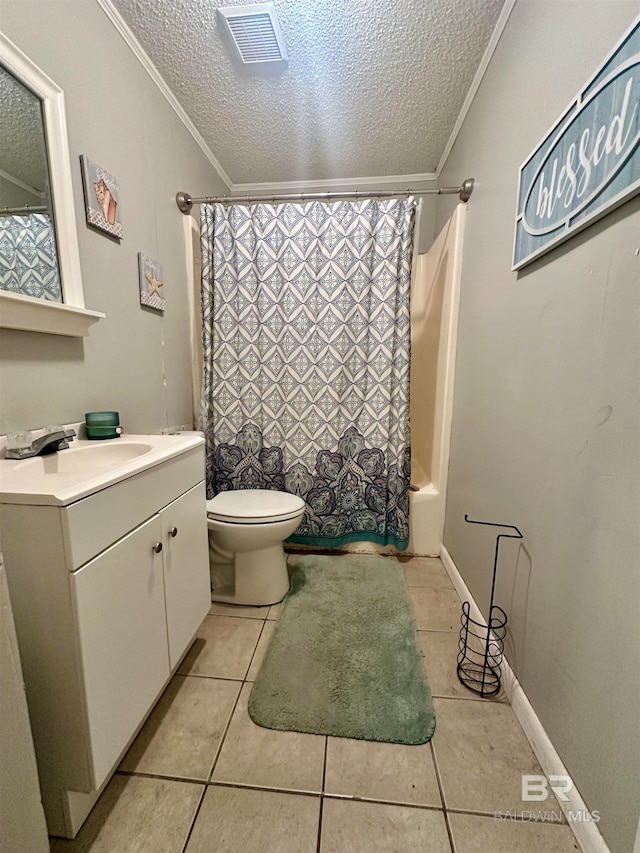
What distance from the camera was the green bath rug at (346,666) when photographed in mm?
980

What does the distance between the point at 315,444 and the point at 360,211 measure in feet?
3.82

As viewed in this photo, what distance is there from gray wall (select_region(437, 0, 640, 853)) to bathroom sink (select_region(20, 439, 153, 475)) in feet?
3.71

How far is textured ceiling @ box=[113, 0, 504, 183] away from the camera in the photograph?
→ 120cm

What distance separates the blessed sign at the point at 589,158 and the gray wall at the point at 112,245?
1.39m

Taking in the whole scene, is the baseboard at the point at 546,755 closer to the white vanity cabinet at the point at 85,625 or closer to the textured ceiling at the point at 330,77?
the white vanity cabinet at the point at 85,625

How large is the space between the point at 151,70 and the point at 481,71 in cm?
136

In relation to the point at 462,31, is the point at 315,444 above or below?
below

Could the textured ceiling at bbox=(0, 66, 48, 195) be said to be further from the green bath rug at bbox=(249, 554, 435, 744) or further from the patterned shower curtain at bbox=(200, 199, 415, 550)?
the green bath rug at bbox=(249, 554, 435, 744)

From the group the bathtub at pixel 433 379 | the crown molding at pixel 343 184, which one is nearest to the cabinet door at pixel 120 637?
the bathtub at pixel 433 379

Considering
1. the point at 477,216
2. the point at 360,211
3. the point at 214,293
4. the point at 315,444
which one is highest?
the point at 360,211

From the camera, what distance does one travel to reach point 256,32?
1.25 meters

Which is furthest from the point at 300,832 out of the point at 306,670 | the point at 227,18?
the point at 227,18

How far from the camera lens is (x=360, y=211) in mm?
1633

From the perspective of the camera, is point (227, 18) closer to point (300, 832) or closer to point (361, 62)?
point (361, 62)
